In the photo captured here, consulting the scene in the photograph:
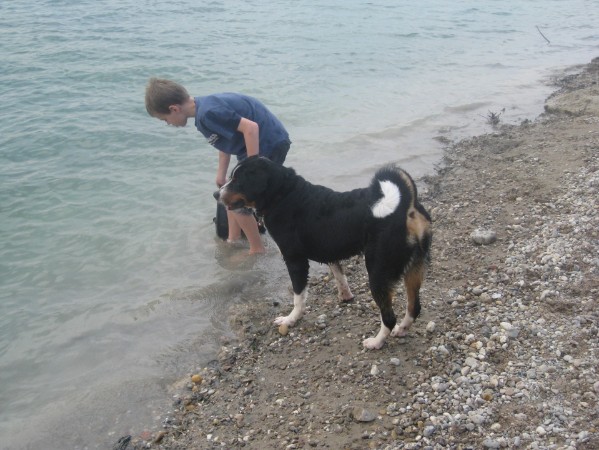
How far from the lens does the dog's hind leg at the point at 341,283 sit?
5.32 metres

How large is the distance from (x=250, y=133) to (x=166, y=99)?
3.12ft

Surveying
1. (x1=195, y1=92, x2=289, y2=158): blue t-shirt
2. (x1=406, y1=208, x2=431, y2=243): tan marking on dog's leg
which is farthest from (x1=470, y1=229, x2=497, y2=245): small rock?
(x1=195, y1=92, x2=289, y2=158): blue t-shirt

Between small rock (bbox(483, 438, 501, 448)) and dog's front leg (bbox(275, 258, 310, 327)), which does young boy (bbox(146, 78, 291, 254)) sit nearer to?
dog's front leg (bbox(275, 258, 310, 327))

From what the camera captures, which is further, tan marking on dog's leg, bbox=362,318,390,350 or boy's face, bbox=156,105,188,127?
boy's face, bbox=156,105,188,127

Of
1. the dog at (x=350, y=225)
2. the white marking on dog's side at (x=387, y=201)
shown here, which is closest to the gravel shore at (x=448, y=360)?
the dog at (x=350, y=225)

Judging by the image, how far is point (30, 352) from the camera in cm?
563

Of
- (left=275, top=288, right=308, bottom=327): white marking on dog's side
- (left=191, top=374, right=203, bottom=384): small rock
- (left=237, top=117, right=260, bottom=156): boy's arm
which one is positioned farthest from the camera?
(left=237, top=117, right=260, bottom=156): boy's arm

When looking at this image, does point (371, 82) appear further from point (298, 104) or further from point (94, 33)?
point (94, 33)

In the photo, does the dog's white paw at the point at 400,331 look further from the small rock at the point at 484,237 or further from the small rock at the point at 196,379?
the small rock at the point at 484,237

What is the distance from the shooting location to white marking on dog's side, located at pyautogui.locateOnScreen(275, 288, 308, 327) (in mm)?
5199

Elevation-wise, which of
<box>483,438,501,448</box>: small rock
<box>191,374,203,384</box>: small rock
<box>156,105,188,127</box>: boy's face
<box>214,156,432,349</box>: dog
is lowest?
<box>191,374,203,384</box>: small rock

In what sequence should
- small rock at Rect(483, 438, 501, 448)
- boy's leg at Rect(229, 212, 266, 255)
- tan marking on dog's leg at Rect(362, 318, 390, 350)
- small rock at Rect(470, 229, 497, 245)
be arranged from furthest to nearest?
boy's leg at Rect(229, 212, 266, 255), small rock at Rect(470, 229, 497, 245), tan marking on dog's leg at Rect(362, 318, 390, 350), small rock at Rect(483, 438, 501, 448)

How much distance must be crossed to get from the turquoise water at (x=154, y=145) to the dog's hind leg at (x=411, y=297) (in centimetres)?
198

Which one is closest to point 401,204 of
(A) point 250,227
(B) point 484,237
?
(B) point 484,237
